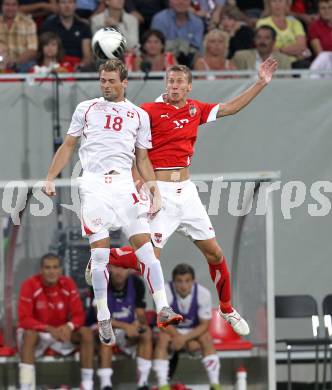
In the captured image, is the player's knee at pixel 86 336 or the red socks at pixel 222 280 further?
the player's knee at pixel 86 336

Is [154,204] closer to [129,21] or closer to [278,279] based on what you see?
[278,279]

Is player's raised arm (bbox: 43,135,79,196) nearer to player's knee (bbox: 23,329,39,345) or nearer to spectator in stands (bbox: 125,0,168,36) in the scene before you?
player's knee (bbox: 23,329,39,345)

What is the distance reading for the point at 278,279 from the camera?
51.3 ft

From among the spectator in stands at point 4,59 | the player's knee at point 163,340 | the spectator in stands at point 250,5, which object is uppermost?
the spectator in stands at point 250,5

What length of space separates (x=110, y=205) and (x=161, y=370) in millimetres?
3492

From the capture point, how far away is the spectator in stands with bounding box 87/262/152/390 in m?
14.8

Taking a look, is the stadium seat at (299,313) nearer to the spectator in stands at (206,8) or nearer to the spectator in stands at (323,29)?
the spectator in stands at (323,29)

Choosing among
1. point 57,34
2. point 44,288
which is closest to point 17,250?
point 44,288

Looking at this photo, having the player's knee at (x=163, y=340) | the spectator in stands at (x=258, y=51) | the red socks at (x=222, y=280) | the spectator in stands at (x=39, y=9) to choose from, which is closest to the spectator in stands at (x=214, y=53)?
the spectator in stands at (x=258, y=51)

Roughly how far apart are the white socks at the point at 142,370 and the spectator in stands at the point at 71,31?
11.5ft

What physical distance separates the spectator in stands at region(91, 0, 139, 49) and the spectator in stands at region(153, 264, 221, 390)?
2896mm

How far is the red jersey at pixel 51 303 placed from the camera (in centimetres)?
1490

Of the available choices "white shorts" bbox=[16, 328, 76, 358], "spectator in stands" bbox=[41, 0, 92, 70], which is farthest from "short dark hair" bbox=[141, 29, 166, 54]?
"white shorts" bbox=[16, 328, 76, 358]

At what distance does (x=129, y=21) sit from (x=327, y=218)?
10.4 feet
